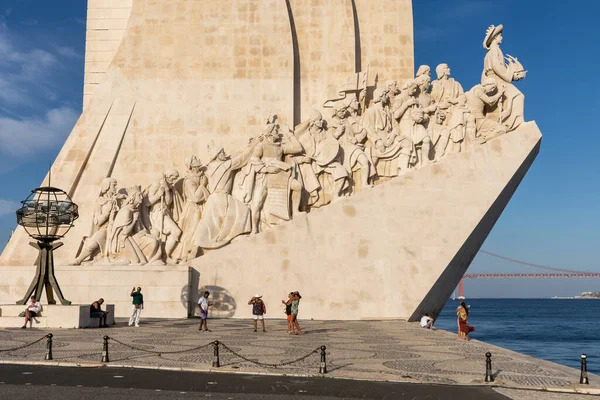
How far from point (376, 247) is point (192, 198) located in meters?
3.96

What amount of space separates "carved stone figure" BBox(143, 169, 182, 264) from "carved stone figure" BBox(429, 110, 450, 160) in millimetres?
5416

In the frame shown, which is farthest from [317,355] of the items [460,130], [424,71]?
[424,71]

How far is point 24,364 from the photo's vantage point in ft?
21.3

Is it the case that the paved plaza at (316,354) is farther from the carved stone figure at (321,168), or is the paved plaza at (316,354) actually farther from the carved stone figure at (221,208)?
the carved stone figure at (321,168)

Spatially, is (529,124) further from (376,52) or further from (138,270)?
(138,270)

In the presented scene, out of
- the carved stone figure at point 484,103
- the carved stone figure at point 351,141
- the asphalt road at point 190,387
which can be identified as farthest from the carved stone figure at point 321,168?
the asphalt road at point 190,387

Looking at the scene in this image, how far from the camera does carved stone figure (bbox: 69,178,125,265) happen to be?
13070 mm

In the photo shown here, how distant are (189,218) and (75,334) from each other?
4711mm

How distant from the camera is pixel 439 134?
1364 centimetres

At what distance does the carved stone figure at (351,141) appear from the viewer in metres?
13.5

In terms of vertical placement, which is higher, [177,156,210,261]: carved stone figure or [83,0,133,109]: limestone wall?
[83,0,133,109]: limestone wall

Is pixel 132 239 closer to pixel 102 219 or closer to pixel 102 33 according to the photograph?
pixel 102 219

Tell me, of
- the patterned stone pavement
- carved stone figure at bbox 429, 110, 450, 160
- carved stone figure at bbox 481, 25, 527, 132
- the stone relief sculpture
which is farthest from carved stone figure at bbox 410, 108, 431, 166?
the patterned stone pavement

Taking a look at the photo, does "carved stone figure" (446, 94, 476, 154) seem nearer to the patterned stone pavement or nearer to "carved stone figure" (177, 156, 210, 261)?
the patterned stone pavement
